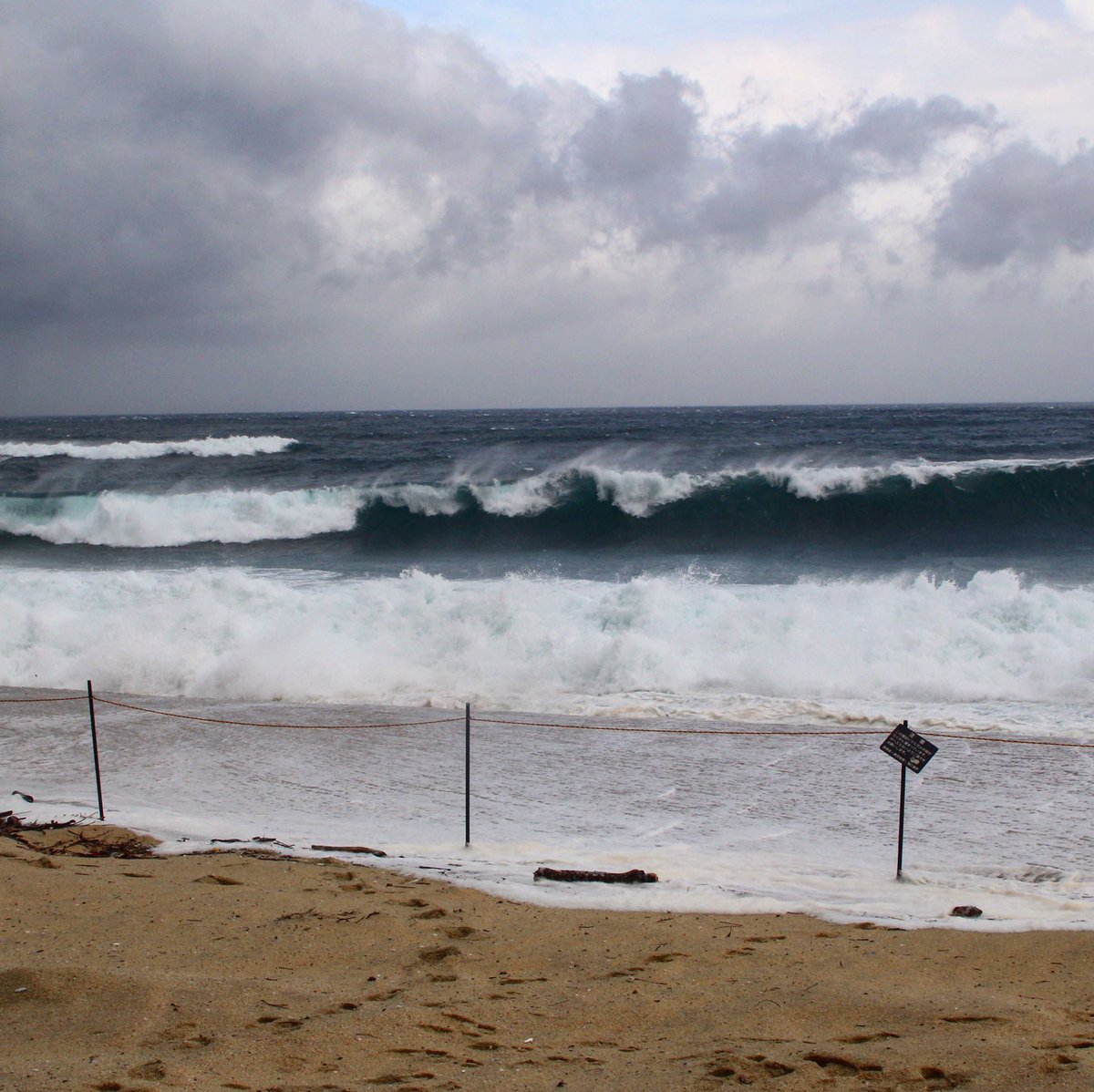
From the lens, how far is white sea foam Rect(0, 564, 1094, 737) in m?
10.6

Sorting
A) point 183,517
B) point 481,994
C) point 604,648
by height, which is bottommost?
point 481,994

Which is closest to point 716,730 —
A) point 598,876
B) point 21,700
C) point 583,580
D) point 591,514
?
point 598,876

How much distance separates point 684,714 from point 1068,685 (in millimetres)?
4234

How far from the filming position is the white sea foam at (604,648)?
34.6ft

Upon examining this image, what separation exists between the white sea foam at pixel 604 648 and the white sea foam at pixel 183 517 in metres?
9.05

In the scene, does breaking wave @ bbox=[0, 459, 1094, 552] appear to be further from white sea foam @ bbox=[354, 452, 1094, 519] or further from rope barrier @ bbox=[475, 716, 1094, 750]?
rope barrier @ bbox=[475, 716, 1094, 750]

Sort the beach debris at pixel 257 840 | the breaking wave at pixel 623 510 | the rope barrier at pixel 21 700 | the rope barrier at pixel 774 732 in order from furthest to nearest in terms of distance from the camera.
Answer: the breaking wave at pixel 623 510 → the rope barrier at pixel 21 700 → the rope barrier at pixel 774 732 → the beach debris at pixel 257 840

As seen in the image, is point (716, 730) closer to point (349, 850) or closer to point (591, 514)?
point (349, 850)

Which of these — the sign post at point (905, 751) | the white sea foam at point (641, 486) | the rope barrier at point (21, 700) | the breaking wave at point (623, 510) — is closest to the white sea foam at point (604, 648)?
the rope barrier at point (21, 700)

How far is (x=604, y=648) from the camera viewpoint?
1168 centimetres

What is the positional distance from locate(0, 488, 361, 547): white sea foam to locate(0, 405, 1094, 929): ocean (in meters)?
0.11

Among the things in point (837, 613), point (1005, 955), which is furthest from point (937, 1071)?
point (837, 613)

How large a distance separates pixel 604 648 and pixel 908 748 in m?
5.84

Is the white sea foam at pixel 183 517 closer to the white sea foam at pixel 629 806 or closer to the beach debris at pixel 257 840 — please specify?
the white sea foam at pixel 629 806
